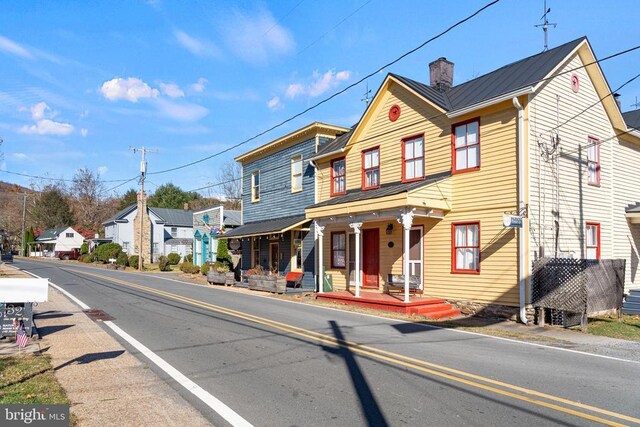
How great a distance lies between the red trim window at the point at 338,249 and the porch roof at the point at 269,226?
5.96 feet

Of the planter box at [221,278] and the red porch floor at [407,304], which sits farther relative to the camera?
the planter box at [221,278]

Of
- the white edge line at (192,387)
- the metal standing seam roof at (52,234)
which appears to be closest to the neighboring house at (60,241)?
the metal standing seam roof at (52,234)

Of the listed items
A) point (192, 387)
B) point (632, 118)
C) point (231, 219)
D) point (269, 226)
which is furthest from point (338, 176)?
point (231, 219)

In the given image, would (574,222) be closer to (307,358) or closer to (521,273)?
(521,273)

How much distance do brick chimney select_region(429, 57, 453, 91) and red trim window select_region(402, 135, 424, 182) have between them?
3.06 m

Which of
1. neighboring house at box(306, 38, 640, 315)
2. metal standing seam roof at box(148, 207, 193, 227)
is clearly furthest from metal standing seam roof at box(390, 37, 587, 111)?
metal standing seam roof at box(148, 207, 193, 227)

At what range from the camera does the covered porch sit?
15.2 meters

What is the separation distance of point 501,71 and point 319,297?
10666mm

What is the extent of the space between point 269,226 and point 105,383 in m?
17.6

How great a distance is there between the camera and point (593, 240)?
53.4 feet

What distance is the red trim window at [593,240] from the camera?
52.4 ft

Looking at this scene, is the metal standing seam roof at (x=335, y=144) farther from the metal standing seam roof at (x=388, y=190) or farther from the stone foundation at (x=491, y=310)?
the stone foundation at (x=491, y=310)

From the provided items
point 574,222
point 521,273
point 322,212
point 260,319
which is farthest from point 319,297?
point 574,222

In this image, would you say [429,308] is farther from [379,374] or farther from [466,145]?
[379,374]
